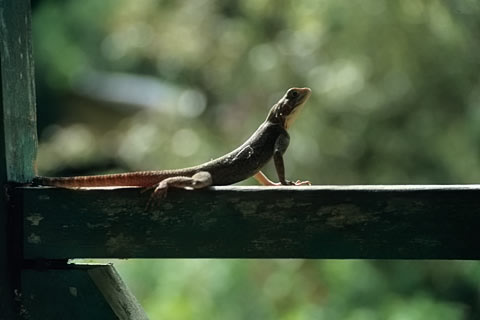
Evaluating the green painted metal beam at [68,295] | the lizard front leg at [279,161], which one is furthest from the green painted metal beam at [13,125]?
the lizard front leg at [279,161]

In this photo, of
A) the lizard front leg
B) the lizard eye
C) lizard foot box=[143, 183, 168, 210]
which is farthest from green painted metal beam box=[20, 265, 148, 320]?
the lizard eye

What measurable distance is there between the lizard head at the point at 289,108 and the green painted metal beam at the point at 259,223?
45.6 inches

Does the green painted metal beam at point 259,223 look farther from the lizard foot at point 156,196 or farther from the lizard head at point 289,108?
the lizard head at point 289,108

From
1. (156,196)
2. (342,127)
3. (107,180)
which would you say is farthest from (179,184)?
(342,127)

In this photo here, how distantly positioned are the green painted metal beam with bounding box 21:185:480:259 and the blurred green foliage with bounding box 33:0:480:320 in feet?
12.7

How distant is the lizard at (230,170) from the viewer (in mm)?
1709

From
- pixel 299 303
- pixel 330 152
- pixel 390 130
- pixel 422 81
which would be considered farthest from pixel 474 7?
pixel 299 303

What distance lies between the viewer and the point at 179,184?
6.07 feet

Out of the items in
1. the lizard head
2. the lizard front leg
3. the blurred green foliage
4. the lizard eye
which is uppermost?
the lizard eye

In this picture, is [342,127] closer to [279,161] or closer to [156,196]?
[279,161]

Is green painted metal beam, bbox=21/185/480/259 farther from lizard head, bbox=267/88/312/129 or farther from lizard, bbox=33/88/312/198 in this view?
lizard head, bbox=267/88/312/129

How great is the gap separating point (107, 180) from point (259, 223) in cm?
46

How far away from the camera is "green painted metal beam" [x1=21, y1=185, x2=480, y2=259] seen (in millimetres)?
1463

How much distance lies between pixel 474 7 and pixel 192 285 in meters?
2.74
